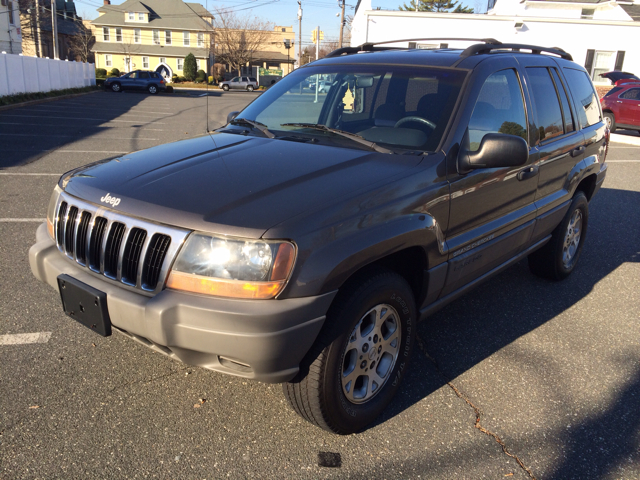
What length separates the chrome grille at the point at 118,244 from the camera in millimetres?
2342

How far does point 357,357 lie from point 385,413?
1.59 ft

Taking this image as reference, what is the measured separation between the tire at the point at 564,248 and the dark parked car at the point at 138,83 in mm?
36446

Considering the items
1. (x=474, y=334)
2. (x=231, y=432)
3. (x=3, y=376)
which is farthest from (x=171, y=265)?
(x=474, y=334)

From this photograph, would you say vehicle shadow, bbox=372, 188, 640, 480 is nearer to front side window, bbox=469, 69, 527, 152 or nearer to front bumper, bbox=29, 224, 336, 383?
front bumper, bbox=29, 224, 336, 383

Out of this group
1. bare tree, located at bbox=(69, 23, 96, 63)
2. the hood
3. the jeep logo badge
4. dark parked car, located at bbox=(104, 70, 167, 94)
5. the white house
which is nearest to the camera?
the hood

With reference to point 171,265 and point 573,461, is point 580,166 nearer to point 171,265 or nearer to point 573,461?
point 573,461

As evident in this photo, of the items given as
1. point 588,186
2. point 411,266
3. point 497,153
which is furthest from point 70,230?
point 588,186

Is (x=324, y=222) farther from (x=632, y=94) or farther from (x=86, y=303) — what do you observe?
(x=632, y=94)

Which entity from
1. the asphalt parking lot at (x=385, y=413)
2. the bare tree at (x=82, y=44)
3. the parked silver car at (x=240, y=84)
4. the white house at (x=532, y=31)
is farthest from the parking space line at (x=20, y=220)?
the bare tree at (x=82, y=44)

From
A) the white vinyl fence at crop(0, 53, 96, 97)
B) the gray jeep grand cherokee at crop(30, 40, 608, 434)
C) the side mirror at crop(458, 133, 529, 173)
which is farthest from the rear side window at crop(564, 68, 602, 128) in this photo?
the white vinyl fence at crop(0, 53, 96, 97)

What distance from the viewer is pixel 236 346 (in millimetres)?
2189

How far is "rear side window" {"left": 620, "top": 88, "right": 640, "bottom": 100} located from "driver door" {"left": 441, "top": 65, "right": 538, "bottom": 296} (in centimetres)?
1561

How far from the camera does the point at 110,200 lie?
2.57 meters

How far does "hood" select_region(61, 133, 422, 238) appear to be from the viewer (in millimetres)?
2316
